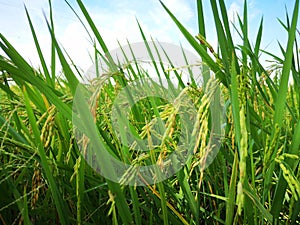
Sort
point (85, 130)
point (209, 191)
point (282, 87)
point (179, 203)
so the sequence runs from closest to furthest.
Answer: point (85, 130) → point (282, 87) → point (179, 203) → point (209, 191)

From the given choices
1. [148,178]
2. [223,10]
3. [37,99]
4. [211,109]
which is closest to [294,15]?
[223,10]

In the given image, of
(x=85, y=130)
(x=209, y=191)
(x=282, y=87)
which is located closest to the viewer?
(x=85, y=130)

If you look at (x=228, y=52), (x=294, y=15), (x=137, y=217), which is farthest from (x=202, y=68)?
(x=137, y=217)

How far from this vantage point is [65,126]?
2.45 feet

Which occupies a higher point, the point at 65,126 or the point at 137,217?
the point at 65,126

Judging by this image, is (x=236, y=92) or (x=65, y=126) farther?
(x=65, y=126)

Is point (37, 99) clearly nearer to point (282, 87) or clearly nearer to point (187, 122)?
point (187, 122)

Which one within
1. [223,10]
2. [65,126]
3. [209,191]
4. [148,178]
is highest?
[223,10]

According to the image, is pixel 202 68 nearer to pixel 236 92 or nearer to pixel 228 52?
pixel 228 52

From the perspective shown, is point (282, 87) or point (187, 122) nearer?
point (282, 87)

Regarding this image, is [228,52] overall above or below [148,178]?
above

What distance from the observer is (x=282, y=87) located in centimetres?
55

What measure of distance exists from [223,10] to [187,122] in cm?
21

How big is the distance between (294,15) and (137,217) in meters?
0.43
